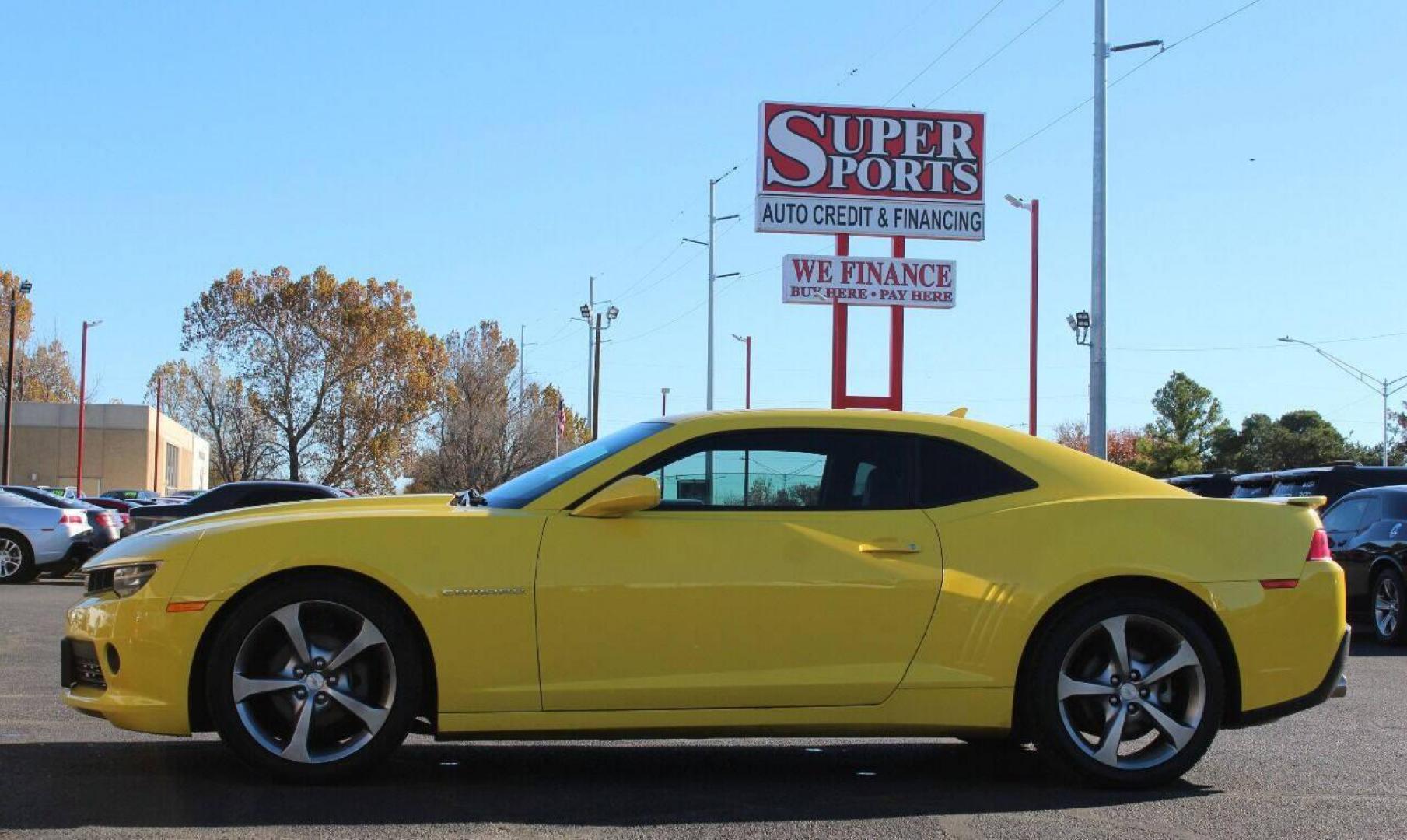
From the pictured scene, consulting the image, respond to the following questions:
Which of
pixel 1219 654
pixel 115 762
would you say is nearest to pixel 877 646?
pixel 1219 654

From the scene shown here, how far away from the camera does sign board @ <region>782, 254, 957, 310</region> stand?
21.6 m

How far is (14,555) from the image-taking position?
60.0 ft

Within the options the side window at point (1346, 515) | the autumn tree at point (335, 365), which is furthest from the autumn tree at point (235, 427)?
the side window at point (1346, 515)

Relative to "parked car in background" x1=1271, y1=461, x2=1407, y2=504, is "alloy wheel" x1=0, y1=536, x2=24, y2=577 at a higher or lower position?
lower

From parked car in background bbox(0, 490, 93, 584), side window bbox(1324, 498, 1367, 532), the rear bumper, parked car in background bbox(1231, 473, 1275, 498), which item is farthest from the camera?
parked car in background bbox(0, 490, 93, 584)

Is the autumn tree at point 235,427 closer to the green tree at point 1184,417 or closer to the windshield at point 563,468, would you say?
the green tree at point 1184,417

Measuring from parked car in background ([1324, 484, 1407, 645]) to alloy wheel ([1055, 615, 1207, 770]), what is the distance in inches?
323

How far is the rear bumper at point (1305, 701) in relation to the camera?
5.81 m

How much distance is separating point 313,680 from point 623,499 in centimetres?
127

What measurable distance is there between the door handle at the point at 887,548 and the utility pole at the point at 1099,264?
19802 millimetres

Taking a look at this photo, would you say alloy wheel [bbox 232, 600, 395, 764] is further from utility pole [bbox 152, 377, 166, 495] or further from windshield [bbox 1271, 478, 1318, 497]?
utility pole [bbox 152, 377, 166, 495]

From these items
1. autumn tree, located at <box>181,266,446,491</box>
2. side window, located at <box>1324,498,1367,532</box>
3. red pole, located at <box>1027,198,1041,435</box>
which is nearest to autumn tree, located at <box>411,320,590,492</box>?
autumn tree, located at <box>181,266,446,491</box>

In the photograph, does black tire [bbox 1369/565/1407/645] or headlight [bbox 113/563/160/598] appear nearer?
headlight [bbox 113/563/160/598]

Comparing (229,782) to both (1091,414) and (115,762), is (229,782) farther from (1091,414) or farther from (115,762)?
(1091,414)
